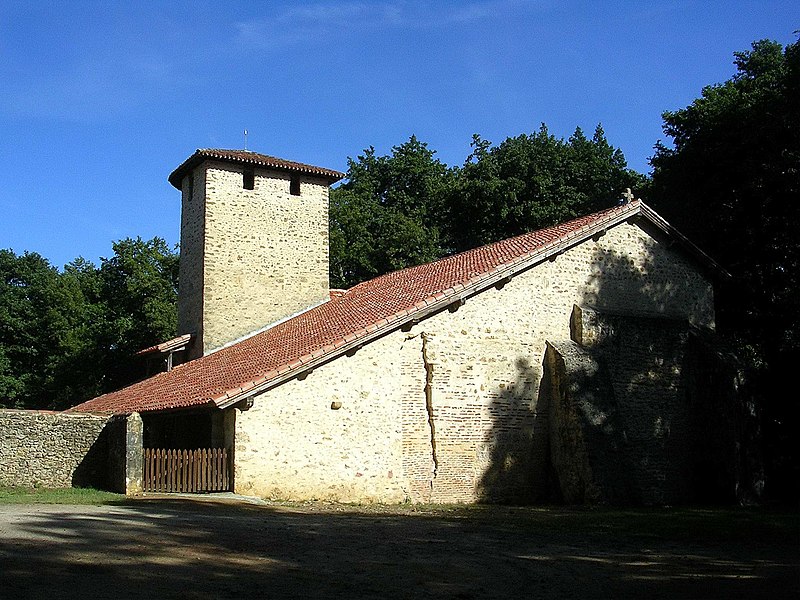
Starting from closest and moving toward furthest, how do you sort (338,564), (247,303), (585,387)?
(338,564), (585,387), (247,303)

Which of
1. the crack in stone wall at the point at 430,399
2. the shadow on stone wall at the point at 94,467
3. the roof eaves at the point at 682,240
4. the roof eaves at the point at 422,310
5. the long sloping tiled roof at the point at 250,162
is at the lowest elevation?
the shadow on stone wall at the point at 94,467

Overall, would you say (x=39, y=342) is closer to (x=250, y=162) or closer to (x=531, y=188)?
(x=250, y=162)

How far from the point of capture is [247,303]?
26312 millimetres

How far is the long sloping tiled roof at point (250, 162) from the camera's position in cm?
2630

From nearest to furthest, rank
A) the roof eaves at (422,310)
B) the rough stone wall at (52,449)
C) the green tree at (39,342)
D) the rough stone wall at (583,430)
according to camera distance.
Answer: the roof eaves at (422,310)
the rough stone wall at (583,430)
the rough stone wall at (52,449)
the green tree at (39,342)

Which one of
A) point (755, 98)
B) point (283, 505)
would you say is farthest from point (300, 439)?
point (755, 98)

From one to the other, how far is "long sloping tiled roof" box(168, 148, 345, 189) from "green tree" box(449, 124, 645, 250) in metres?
11.8

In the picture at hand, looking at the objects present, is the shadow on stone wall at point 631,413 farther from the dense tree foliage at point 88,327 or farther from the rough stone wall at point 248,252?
the dense tree foliage at point 88,327

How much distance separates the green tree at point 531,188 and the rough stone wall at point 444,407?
49.8 ft

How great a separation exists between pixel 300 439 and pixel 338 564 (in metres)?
8.24

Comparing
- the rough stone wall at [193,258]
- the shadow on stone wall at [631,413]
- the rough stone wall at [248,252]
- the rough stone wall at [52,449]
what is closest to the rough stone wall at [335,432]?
the shadow on stone wall at [631,413]

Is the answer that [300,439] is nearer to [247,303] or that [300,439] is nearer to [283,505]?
[283,505]

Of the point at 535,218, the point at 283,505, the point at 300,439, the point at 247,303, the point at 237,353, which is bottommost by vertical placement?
the point at 283,505

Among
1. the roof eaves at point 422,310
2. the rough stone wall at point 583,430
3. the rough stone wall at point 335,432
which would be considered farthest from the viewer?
the rough stone wall at point 583,430
